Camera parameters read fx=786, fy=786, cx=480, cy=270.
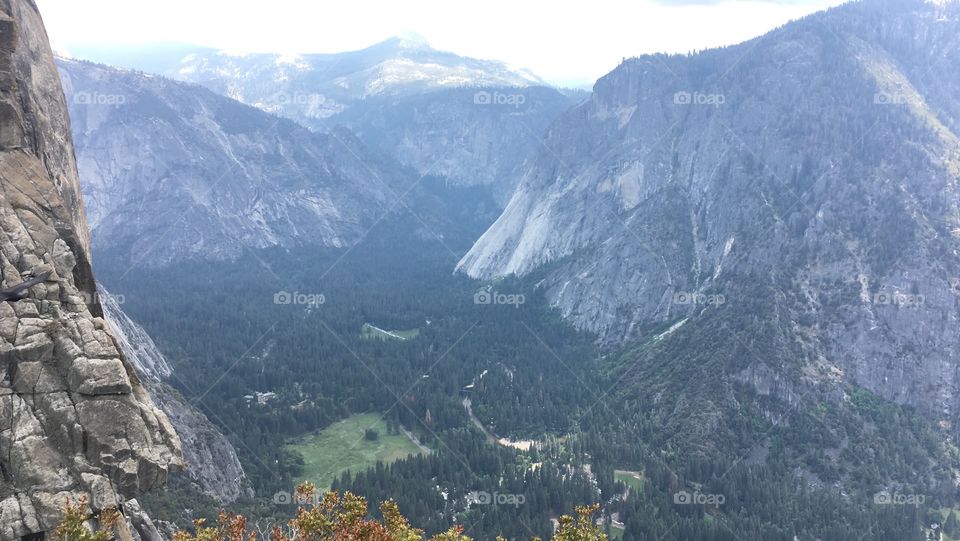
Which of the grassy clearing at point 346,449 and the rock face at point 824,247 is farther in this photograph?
the rock face at point 824,247

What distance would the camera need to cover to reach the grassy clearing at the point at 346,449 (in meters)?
121

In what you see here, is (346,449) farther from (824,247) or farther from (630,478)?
(824,247)

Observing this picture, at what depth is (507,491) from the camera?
4222 inches

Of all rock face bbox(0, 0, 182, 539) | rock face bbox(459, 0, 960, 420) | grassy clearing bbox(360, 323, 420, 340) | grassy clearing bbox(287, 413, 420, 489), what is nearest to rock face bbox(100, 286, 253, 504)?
grassy clearing bbox(287, 413, 420, 489)

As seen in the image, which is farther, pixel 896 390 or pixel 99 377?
pixel 896 390

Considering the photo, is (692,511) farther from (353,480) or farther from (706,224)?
(706,224)

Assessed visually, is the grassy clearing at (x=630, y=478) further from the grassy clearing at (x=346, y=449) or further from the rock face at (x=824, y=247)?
the grassy clearing at (x=346, y=449)

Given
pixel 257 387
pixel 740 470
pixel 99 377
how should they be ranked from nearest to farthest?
pixel 99 377 < pixel 740 470 < pixel 257 387

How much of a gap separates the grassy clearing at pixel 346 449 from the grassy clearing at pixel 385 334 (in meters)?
47.5

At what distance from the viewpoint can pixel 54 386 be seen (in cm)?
3484

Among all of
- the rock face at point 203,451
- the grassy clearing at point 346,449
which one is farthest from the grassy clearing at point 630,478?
the rock face at point 203,451

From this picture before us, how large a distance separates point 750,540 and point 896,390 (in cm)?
5299

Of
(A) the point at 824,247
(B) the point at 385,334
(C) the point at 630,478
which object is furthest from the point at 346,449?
(A) the point at 824,247

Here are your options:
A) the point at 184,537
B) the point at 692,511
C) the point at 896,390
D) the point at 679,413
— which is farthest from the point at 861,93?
the point at 184,537
